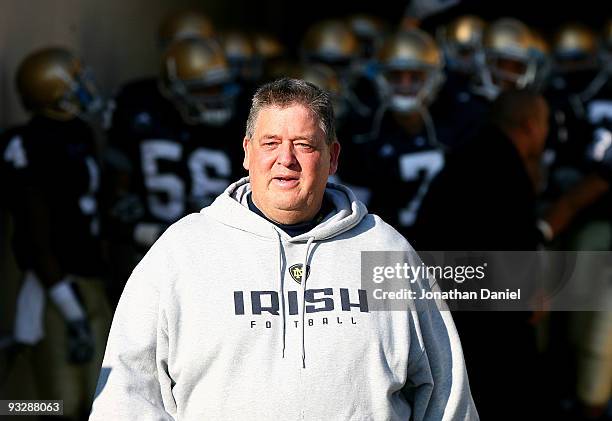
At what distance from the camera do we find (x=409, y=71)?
19.7 feet

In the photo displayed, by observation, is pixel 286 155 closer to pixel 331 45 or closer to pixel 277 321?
pixel 277 321

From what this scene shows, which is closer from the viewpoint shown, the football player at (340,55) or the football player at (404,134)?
the football player at (404,134)

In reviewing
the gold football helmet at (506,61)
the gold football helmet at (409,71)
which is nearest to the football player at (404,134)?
the gold football helmet at (409,71)

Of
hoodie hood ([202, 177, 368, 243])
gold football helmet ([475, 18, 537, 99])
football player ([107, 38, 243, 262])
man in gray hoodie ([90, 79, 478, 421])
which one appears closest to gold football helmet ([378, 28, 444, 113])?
gold football helmet ([475, 18, 537, 99])

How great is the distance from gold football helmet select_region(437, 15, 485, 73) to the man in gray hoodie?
4.54m

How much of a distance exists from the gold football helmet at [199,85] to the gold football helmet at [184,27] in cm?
100

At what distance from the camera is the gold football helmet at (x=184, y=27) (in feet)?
22.4

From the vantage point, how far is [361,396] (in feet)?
8.37

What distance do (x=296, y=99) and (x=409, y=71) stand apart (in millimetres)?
3482

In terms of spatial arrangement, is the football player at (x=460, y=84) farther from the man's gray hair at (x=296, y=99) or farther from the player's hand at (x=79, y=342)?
the man's gray hair at (x=296, y=99)

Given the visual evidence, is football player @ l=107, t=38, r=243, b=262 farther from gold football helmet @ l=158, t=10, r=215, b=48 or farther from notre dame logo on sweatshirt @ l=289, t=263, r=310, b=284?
notre dame logo on sweatshirt @ l=289, t=263, r=310, b=284

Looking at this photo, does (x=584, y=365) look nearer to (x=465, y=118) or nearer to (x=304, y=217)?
(x=465, y=118)

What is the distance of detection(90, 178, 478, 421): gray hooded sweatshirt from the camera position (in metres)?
2.53

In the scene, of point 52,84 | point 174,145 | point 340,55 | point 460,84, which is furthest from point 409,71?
point 52,84
